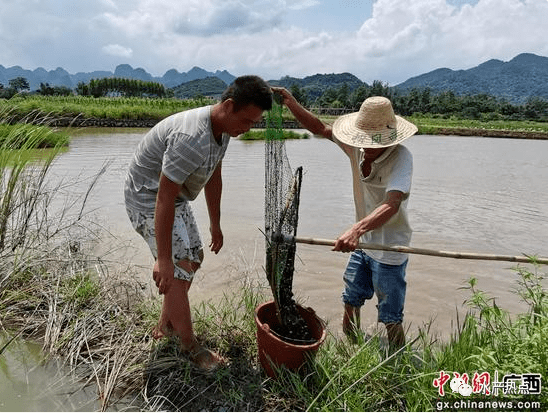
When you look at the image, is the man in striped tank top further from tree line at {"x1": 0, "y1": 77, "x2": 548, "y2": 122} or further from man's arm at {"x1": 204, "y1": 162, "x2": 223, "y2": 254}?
tree line at {"x1": 0, "y1": 77, "x2": 548, "y2": 122}

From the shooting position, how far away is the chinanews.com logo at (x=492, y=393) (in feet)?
5.69

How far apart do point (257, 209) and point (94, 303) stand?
14.3 feet

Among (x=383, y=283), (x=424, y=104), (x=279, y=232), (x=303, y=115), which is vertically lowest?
(x=383, y=283)

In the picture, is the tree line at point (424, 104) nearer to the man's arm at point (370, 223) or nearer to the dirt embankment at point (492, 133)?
the dirt embankment at point (492, 133)

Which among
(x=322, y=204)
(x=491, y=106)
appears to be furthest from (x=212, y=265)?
(x=491, y=106)

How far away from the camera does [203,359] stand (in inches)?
92.0

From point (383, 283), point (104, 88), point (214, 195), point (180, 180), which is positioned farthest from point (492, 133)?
point (104, 88)

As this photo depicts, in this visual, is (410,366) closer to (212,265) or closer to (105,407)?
(105,407)

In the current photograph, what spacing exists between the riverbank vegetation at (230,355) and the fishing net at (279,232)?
9.7 inches

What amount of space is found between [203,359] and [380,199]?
1422mm

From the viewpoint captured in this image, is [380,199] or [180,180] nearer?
[180,180]

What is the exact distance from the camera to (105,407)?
81.5 inches

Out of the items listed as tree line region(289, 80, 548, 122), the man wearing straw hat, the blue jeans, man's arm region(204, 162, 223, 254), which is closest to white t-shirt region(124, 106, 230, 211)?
man's arm region(204, 162, 223, 254)

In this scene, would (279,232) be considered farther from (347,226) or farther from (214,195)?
(347,226)
